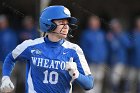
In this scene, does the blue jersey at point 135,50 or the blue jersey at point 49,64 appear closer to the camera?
the blue jersey at point 49,64

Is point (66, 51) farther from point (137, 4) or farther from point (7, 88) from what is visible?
point (137, 4)

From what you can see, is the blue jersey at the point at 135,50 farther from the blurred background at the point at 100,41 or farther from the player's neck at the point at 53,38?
the player's neck at the point at 53,38

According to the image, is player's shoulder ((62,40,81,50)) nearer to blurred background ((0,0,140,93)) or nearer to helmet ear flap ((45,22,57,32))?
helmet ear flap ((45,22,57,32))

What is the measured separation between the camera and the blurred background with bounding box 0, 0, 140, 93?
13.2m

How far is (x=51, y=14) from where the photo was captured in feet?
22.5

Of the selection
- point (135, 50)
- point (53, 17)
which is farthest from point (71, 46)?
point (135, 50)

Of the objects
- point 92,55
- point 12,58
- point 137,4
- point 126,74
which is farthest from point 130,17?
point 12,58

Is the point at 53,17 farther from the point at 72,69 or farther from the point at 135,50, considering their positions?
the point at 135,50

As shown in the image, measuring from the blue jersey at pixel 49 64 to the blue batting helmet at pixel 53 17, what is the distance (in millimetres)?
150

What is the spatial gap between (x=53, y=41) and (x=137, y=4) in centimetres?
985

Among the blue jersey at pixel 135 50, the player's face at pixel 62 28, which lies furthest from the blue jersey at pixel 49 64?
the blue jersey at pixel 135 50

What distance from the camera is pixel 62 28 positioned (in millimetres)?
6766

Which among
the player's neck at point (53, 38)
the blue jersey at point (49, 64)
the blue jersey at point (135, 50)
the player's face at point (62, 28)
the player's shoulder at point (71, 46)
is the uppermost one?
the player's face at point (62, 28)

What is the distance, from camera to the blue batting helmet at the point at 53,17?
678 cm
